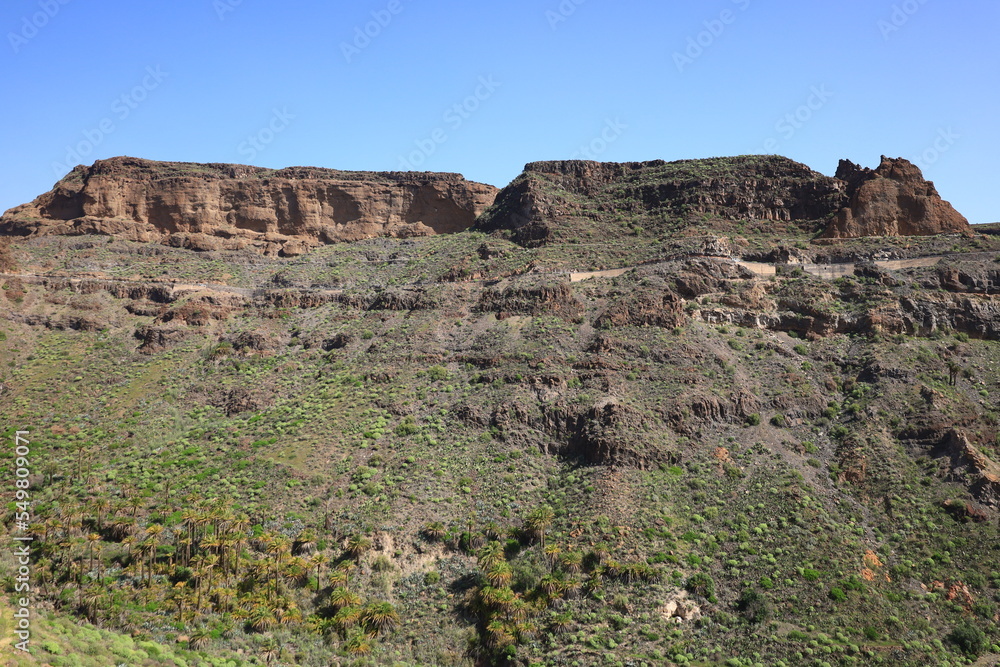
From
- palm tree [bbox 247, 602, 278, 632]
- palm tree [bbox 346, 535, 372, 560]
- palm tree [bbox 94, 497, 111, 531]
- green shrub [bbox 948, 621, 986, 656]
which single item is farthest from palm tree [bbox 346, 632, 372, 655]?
green shrub [bbox 948, 621, 986, 656]

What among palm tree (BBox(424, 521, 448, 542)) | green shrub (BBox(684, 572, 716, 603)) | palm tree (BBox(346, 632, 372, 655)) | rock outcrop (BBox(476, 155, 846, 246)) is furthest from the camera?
rock outcrop (BBox(476, 155, 846, 246))

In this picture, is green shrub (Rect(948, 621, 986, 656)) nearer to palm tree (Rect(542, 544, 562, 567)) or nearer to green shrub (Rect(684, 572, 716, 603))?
green shrub (Rect(684, 572, 716, 603))

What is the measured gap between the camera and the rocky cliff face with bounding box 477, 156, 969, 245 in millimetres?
66500

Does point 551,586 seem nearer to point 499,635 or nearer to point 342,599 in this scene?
point 499,635

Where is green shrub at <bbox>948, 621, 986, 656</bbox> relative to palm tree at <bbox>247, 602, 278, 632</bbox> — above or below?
below

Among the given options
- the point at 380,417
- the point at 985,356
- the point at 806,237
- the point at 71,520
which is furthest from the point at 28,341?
the point at 985,356

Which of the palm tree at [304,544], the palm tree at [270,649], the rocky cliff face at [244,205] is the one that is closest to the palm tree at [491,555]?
the palm tree at [304,544]

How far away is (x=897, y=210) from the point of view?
2625 inches

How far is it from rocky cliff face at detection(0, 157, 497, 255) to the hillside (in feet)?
31.2

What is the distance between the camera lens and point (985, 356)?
172 ft

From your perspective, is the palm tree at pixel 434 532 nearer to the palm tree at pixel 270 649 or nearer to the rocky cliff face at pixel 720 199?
the palm tree at pixel 270 649

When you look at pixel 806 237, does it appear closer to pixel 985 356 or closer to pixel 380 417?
pixel 985 356

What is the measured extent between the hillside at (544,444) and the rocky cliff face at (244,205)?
952 cm

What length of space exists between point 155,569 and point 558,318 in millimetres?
32876
